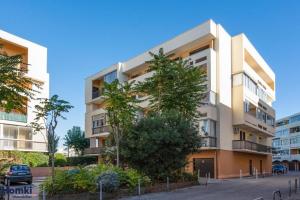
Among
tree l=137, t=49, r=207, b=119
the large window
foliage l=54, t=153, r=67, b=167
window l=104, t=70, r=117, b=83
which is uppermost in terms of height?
window l=104, t=70, r=117, b=83

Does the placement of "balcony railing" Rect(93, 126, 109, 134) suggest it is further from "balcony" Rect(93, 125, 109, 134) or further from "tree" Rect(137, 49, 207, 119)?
"tree" Rect(137, 49, 207, 119)

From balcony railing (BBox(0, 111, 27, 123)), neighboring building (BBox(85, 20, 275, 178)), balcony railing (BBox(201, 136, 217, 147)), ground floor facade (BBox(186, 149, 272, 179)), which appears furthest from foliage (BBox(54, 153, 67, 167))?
balcony railing (BBox(201, 136, 217, 147))

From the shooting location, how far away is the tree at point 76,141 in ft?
212

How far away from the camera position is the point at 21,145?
43.8m

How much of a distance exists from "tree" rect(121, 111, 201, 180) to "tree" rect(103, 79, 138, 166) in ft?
2.23

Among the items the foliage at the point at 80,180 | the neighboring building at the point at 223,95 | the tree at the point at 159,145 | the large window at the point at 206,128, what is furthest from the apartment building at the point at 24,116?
the foliage at the point at 80,180

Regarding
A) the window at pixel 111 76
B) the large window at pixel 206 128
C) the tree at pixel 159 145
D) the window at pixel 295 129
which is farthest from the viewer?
the window at pixel 295 129

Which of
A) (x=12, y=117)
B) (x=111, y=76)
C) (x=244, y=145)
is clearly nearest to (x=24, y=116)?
(x=12, y=117)

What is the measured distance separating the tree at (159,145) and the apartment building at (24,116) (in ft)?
69.5

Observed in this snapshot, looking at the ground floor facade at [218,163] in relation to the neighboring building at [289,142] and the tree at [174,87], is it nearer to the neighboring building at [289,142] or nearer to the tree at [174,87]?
the tree at [174,87]

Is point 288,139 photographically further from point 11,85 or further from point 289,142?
point 11,85

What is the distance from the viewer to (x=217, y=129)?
37.3 m

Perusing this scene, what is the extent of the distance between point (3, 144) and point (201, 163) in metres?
21.1

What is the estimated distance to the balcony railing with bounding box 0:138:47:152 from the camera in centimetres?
4147
